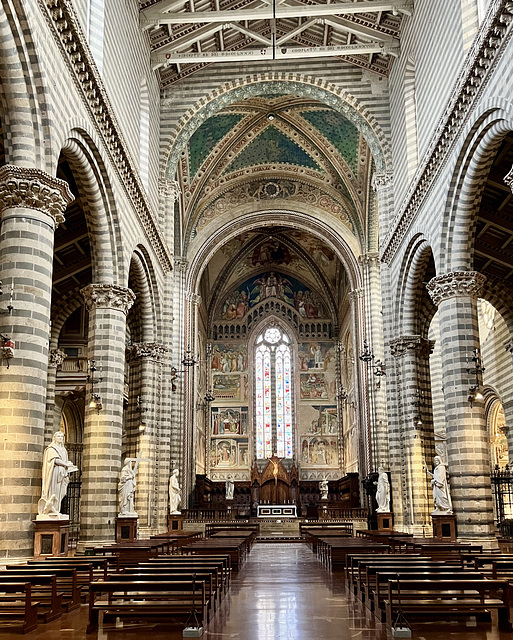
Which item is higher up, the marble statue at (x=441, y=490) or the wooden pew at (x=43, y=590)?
the marble statue at (x=441, y=490)

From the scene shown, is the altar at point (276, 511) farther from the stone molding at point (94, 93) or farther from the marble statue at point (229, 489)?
the stone molding at point (94, 93)

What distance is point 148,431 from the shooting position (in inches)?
1017

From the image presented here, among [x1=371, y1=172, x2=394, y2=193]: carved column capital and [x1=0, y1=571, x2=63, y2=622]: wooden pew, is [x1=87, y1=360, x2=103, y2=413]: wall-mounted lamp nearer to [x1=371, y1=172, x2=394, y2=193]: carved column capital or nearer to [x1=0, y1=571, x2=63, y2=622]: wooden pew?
[x1=0, y1=571, x2=63, y2=622]: wooden pew

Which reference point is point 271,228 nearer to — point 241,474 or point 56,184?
point 241,474

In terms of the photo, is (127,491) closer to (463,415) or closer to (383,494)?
(383,494)

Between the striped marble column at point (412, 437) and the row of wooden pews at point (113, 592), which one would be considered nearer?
the row of wooden pews at point (113, 592)

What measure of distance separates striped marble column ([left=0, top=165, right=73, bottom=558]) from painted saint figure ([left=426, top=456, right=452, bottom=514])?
12.2 m

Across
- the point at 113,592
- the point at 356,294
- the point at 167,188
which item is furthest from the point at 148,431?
the point at 113,592

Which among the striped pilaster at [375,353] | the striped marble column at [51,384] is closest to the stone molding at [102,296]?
the striped marble column at [51,384]

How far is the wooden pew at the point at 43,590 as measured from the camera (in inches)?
362

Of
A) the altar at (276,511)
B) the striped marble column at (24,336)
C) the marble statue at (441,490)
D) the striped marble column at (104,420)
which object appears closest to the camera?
the striped marble column at (24,336)

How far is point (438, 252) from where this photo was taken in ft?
68.4

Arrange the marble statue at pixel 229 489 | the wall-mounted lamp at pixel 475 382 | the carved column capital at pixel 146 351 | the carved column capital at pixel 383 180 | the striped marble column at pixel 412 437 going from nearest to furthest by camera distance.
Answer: the wall-mounted lamp at pixel 475 382, the striped marble column at pixel 412 437, the carved column capital at pixel 146 351, the carved column capital at pixel 383 180, the marble statue at pixel 229 489

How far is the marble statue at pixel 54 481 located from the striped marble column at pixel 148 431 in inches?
406
